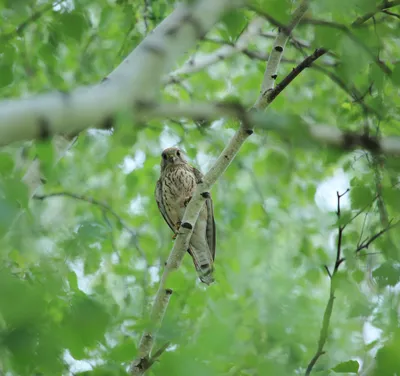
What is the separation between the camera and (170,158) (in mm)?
5680

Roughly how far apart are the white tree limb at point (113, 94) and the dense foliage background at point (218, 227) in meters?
0.17

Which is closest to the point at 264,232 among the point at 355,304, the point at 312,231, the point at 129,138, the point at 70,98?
the point at 312,231

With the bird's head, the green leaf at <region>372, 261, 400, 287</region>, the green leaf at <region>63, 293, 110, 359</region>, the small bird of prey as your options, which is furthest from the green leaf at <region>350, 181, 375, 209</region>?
the bird's head

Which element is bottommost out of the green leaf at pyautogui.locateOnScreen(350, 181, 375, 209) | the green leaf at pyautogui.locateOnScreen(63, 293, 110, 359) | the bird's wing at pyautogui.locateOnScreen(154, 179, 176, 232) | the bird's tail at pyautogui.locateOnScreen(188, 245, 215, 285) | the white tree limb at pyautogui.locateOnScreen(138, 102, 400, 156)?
the green leaf at pyautogui.locateOnScreen(63, 293, 110, 359)

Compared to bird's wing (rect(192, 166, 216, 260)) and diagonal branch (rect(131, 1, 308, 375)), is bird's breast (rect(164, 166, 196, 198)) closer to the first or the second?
bird's wing (rect(192, 166, 216, 260))

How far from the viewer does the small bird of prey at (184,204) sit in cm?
489

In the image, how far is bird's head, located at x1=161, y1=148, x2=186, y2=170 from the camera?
5680mm

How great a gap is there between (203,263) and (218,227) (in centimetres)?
124

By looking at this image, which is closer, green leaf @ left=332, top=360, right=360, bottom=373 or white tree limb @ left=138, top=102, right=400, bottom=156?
white tree limb @ left=138, top=102, right=400, bottom=156

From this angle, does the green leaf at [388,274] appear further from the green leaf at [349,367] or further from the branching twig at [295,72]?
the branching twig at [295,72]

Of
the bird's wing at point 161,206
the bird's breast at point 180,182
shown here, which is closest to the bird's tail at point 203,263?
the bird's wing at point 161,206

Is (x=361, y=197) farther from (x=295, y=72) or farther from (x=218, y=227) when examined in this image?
(x=218, y=227)

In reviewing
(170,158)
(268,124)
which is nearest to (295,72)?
Result: (268,124)

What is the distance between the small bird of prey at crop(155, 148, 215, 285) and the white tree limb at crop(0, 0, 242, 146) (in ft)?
9.44
